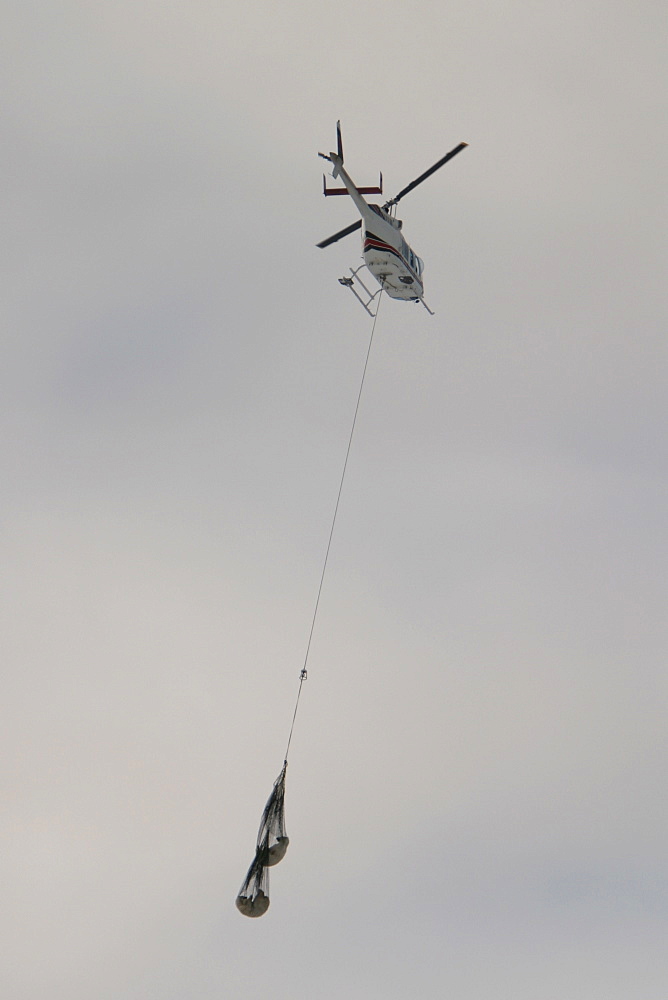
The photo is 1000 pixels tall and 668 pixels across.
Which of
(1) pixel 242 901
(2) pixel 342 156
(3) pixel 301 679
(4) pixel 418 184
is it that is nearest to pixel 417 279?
(4) pixel 418 184

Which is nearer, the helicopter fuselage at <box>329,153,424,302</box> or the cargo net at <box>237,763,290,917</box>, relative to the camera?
the cargo net at <box>237,763,290,917</box>

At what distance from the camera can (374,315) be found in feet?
154

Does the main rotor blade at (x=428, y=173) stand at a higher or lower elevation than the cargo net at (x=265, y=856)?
higher

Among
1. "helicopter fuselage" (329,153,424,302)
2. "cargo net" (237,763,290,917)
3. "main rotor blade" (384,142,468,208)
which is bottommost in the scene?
"cargo net" (237,763,290,917)

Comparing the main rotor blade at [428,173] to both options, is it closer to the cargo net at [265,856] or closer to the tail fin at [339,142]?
the tail fin at [339,142]

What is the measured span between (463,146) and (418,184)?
9.10ft

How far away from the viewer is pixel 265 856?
33.2 meters

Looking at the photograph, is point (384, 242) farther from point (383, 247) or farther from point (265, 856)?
point (265, 856)

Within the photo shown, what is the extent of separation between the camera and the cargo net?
32.4 metres

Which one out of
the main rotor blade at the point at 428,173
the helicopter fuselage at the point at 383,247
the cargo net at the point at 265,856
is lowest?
the cargo net at the point at 265,856

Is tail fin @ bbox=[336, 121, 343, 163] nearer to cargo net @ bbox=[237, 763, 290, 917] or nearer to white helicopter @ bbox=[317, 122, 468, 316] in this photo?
white helicopter @ bbox=[317, 122, 468, 316]

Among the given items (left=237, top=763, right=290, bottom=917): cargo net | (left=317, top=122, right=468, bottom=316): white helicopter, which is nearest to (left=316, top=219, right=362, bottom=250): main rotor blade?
(left=317, top=122, right=468, bottom=316): white helicopter

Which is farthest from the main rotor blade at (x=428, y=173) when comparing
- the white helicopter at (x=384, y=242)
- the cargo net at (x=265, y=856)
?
the cargo net at (x=265, y=856)

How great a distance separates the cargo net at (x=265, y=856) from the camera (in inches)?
1275
